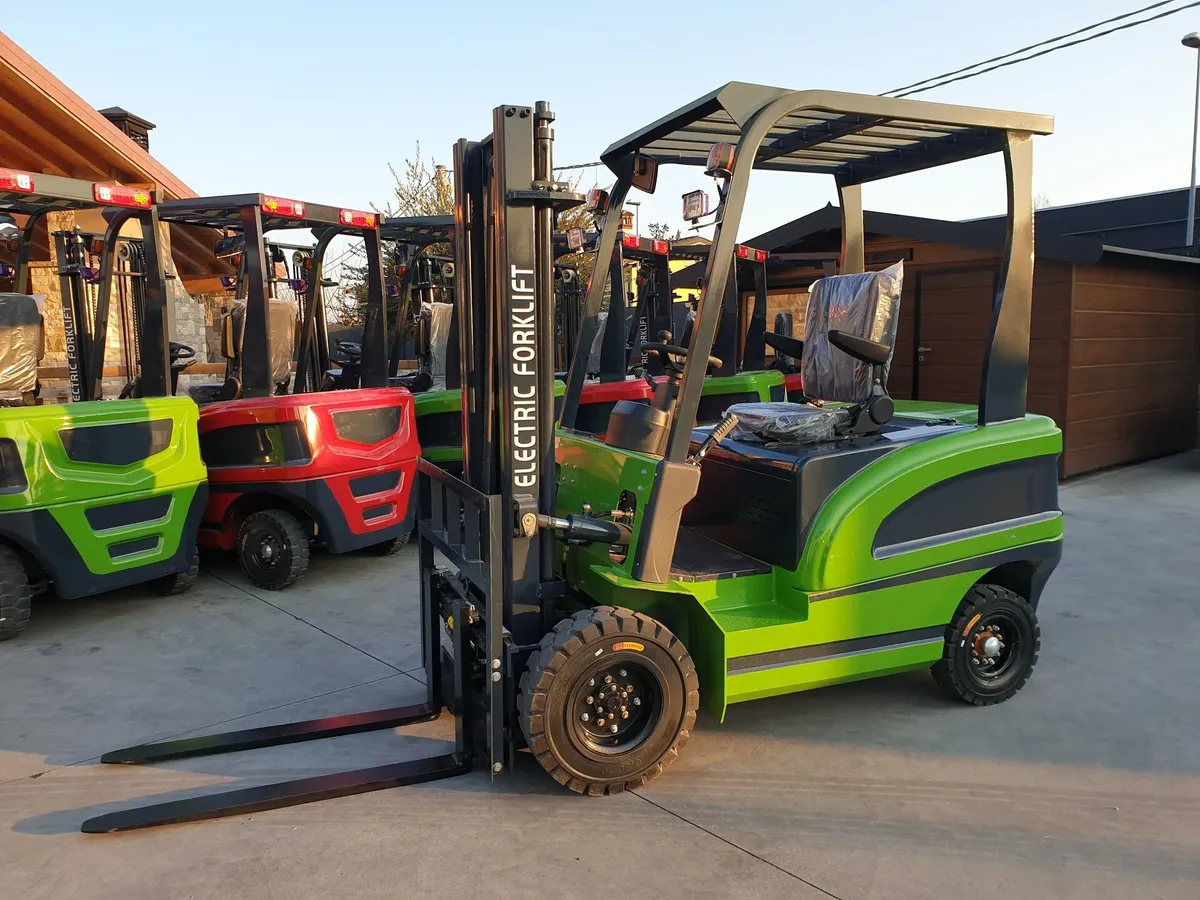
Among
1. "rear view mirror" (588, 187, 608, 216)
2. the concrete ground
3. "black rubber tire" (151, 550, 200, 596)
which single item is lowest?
the concrete ground

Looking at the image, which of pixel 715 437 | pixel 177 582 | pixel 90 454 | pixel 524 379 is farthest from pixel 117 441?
pixel 715 437

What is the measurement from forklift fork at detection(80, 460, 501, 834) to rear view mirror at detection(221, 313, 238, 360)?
3.18 meters

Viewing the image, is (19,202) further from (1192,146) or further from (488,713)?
(1192,146)

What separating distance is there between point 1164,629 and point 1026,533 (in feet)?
6.05

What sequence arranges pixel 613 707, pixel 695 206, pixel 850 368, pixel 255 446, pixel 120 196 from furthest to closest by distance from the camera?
1. pixel 255 446
2. pixel 120 196
3. pixel 850 368
4. pixel 613 707
5. pixel 695 206

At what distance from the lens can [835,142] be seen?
4320mm

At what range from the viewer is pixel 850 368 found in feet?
13.9

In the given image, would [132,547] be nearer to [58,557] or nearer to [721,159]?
[58,557]

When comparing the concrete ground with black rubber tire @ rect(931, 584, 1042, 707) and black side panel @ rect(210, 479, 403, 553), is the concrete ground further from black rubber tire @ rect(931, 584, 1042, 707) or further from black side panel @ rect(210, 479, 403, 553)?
black side panel @ rect(210, 479, 403, 553)

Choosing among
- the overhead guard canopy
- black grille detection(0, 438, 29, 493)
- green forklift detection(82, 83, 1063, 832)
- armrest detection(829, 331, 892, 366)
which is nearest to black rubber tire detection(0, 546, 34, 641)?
black grille detection(0, 438, 29, 493)

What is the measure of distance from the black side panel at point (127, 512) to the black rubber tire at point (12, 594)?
43cm

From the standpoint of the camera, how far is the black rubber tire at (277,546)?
6339 millimetres

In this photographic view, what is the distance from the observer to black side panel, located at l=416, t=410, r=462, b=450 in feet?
26.1

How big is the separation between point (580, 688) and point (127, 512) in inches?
142
